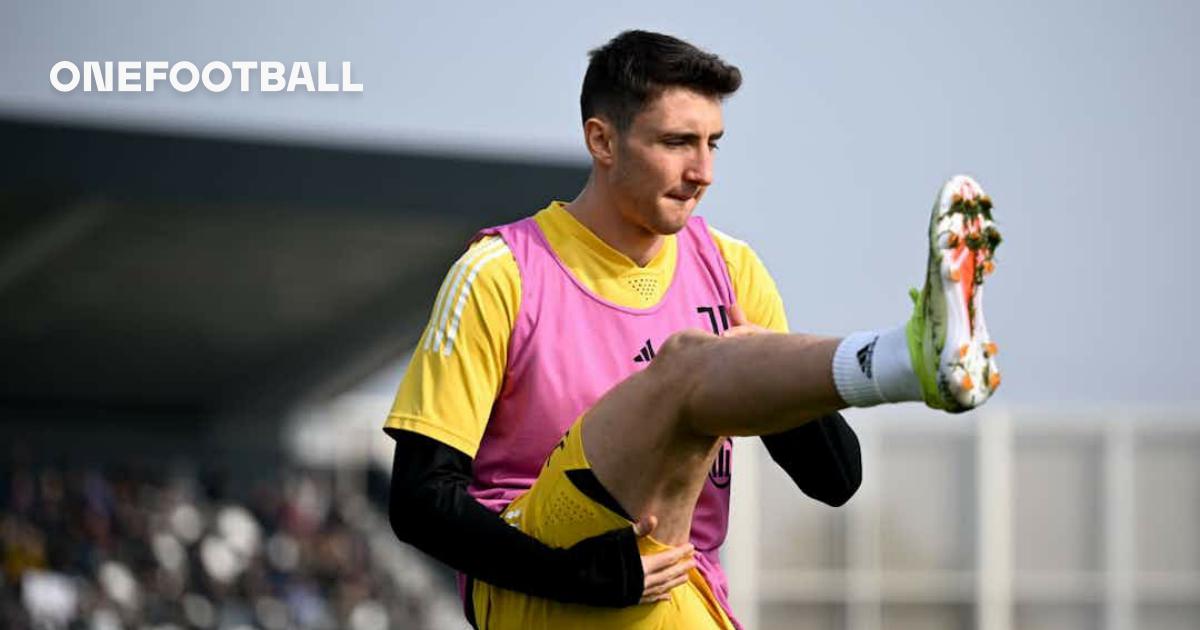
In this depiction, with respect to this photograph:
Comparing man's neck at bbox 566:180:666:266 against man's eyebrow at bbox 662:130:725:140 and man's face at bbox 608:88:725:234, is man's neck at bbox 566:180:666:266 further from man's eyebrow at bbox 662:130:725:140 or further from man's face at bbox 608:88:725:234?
man's eyebrow at bbox 662:130:725:140

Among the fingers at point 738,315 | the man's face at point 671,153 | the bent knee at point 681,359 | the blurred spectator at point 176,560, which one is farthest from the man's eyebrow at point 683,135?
the blurred spectator at point 176,560

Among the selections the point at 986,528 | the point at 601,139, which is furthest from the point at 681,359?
the point at 986,528

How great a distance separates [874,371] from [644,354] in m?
1.06

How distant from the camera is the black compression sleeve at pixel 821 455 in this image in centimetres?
496

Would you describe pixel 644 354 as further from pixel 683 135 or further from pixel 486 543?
pixel 486 543

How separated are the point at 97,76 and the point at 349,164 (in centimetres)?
234

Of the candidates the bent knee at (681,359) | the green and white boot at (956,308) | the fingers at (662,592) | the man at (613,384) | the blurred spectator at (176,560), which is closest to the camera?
the green and white boot at (956,308)

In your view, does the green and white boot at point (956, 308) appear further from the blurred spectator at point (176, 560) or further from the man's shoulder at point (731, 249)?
the blurred spectator at point (176, 560)

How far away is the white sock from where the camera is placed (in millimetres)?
3928

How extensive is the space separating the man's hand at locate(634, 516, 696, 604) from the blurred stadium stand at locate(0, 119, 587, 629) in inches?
457

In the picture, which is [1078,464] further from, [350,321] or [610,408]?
[610,408]

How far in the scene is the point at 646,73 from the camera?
4.77 m

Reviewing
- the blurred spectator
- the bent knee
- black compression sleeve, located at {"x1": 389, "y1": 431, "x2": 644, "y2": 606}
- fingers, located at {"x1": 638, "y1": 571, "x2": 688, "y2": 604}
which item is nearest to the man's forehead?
the bent knee

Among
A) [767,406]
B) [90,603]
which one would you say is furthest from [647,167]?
[90,603]
